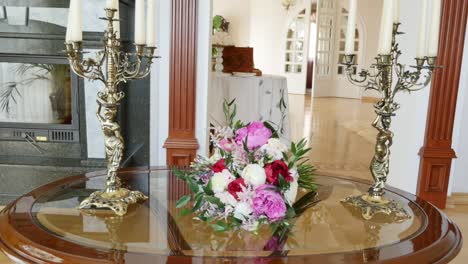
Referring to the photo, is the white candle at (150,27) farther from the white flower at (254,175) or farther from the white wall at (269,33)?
the white wall at (269,33)

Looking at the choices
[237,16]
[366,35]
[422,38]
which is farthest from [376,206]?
[237,16]

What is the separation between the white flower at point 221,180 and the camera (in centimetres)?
117

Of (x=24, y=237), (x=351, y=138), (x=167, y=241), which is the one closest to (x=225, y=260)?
(x=167, y=241)

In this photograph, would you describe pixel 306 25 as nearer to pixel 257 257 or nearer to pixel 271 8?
pixel 271 8

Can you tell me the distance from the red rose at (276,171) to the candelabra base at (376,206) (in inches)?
13.0

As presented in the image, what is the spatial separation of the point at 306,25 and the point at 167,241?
10.9 metres

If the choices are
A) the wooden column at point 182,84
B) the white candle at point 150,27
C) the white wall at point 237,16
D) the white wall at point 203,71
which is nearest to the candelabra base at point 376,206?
the white candle at point 150,27

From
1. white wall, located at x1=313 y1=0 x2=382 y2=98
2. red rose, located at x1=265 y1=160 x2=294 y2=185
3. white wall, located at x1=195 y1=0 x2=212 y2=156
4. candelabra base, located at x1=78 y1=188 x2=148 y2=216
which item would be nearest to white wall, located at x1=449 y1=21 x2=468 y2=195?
white wall, located at x1=195 y1=0 x2=212 y2=156

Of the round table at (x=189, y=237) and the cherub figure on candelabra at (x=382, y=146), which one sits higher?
the cherub figure on candelabra at (x=382, y=146)

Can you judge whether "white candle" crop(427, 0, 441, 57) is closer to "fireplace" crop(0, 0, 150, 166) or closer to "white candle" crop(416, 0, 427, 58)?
"white candle" crop(416, 0, 427, 58)

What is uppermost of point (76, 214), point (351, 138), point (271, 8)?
point (271, 8)

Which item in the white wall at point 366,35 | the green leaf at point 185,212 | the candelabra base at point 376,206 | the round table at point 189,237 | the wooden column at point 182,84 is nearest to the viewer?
the round table at point 189,237

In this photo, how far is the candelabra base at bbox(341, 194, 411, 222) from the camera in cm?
139

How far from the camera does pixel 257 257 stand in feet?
3.45
